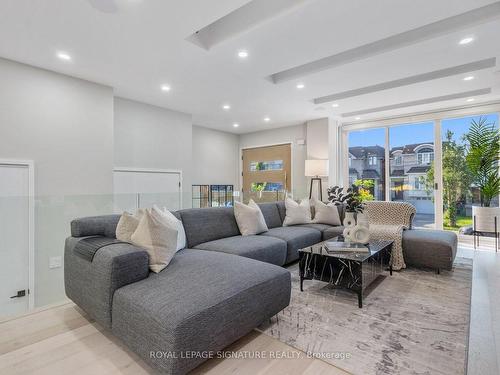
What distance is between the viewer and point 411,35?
2.62 meters

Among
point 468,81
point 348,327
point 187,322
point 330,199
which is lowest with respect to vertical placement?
point 348,327

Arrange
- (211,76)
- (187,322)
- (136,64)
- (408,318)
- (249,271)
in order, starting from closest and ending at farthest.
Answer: (187,322) → (249,271) → (408,318) → (136,64) → (211,76)

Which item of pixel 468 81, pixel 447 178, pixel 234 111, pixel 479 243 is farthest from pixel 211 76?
pixel 479 243

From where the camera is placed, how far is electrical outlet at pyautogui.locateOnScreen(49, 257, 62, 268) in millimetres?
3150

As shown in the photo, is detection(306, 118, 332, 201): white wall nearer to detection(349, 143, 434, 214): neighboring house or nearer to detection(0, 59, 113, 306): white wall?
detection(349, 143, 434, 214): neighboring house

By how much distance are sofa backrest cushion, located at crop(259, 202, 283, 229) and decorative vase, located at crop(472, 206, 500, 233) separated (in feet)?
10.1

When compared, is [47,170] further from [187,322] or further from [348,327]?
[348,327]

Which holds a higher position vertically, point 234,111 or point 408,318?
point 234,111

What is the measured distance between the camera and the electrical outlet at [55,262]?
3.15m

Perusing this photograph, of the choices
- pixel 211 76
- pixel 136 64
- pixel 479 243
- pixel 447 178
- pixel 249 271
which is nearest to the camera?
pixel 249 271

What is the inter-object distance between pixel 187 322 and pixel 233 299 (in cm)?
32

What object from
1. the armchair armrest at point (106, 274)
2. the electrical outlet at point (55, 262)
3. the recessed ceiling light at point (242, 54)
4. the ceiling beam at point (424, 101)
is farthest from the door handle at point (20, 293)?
the ceiling beam at point (424, 101)

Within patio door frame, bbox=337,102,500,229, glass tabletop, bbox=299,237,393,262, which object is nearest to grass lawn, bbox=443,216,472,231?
patio door frame, bbox=337,102,500,229

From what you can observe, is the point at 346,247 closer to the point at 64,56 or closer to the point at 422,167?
the point at 64,56
